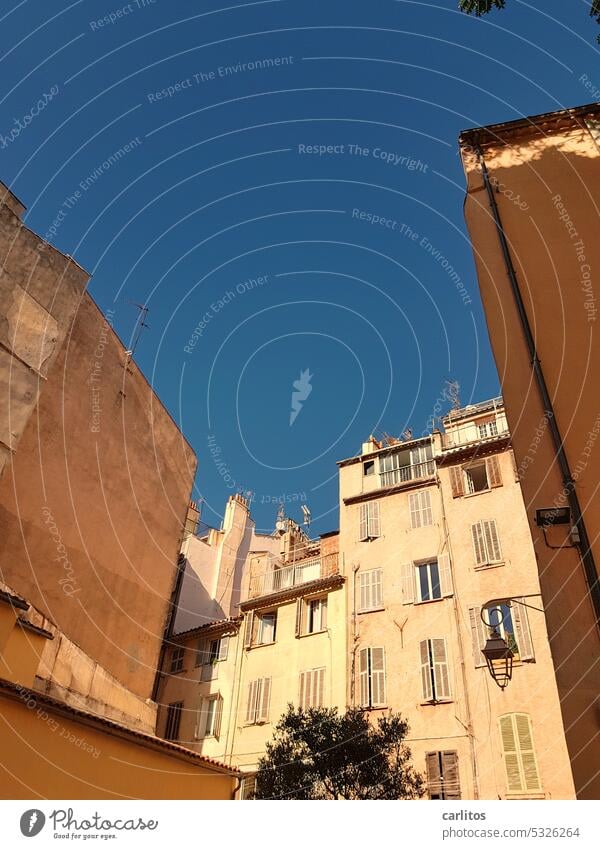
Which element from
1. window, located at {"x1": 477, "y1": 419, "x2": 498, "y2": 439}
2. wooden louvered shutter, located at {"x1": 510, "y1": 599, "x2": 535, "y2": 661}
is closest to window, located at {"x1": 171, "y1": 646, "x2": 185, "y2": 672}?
wooden louvered shutter, located at {"x1": 510, "y1": 599, "x2": 535, "y2": 661}

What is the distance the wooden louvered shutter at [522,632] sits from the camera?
16.1 metres

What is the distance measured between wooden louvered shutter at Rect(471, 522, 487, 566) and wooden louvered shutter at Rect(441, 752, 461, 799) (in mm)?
5445

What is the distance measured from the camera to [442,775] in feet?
51.4

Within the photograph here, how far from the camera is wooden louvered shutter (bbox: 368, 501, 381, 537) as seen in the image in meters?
21.8

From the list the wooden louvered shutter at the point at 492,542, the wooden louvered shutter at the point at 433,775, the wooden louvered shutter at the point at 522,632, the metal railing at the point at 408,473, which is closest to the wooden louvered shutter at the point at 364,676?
the wooden louvered shutter at the point at 433,775

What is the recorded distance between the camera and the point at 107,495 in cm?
1678

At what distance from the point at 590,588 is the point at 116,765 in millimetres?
9712

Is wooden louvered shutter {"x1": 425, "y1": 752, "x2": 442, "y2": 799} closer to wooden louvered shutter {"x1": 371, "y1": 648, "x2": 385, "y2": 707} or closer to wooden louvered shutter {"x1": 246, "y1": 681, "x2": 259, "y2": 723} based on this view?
wooden louvered shutter {"x1": 371, "y1": 648, "x2": 385, "y2": 707}

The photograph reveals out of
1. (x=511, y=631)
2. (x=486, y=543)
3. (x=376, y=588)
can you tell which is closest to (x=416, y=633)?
(x=376, y=588)

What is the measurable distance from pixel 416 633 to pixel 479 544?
3.40m

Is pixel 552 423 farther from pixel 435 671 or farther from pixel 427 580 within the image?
pixel 427 580

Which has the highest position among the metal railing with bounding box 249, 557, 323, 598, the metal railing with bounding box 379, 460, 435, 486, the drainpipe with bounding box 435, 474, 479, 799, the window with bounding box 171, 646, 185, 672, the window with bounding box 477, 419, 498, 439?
the window with bounding box 477, 419, 498, 439

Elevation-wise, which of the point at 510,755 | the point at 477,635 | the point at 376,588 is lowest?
the point at 510,755
